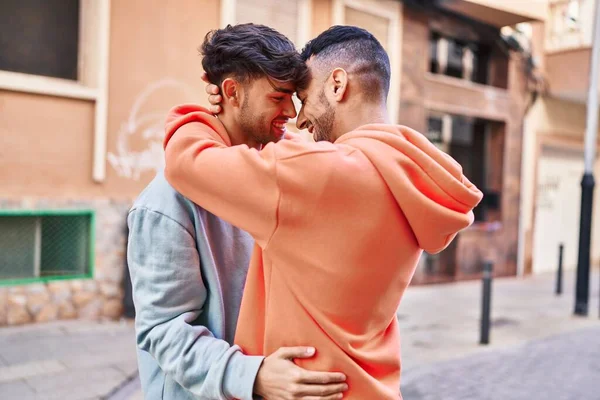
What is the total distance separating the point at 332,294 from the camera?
130cm

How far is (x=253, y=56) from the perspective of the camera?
1520 mm

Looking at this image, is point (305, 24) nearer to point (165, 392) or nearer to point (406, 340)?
point (406, 340)

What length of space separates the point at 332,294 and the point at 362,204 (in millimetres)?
219

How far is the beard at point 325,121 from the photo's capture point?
155 centimetres

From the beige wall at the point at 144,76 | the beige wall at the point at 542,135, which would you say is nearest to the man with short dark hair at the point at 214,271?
the beige wall at the point at 144,76

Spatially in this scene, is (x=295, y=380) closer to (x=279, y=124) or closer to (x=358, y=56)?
(x=279, y=124)

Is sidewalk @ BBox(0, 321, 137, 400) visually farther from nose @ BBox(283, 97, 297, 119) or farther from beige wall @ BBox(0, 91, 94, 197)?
nose @ BBox(283, 97, 297, 119)

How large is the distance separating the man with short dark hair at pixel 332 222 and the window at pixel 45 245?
553cm

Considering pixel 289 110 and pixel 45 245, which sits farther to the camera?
pixel 45 245

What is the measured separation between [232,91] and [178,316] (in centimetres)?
64

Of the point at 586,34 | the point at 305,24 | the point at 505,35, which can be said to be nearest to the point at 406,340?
the point at 305,24

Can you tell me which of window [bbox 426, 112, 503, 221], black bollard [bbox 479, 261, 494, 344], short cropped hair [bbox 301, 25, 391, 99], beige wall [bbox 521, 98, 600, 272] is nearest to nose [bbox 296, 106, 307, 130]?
short cropped hair [bbox 301, 25, 391, 99]

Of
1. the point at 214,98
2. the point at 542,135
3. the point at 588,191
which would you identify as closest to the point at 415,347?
the point at 588,191

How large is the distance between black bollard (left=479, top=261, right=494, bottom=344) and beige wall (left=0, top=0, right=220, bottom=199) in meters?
4.22
